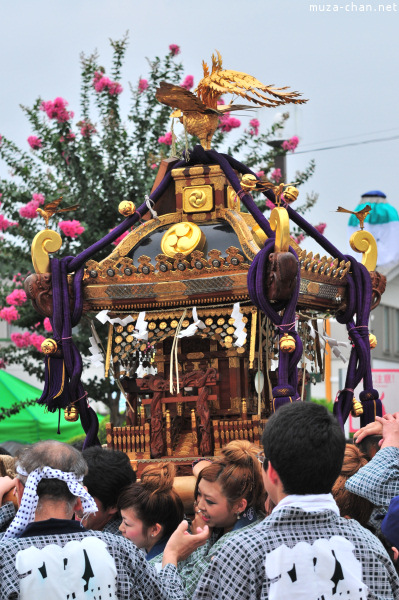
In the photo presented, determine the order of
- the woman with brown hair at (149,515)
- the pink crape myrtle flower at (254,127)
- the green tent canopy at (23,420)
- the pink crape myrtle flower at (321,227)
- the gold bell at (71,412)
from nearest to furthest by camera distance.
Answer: the woman with brown hair at (149,515) < the gold bell at (71,412) < the pink crape myrtle flower at (254,127) < the pink crape myrtle flower at (321,227) < the green tent canopy at (23,420)

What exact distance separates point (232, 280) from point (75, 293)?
1.05m

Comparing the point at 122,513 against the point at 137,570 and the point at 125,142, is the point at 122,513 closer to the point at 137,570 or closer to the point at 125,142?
the point at 137,570

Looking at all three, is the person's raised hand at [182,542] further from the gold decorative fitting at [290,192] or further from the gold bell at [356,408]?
the gold bell at [356,408]

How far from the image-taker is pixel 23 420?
45.3 ft

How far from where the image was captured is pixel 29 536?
3307 millimetres

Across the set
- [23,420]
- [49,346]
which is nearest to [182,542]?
[49,346]

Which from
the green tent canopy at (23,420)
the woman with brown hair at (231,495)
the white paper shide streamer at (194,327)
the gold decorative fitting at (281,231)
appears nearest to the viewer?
the woman with brown hair at (231,495)

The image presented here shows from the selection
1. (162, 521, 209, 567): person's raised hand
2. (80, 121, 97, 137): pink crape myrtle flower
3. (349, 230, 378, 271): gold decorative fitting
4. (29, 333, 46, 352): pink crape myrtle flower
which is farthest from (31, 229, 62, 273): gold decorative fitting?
(80, 121, 97, 137): pink crape myrtle flower

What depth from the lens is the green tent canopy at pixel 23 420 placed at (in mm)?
13562

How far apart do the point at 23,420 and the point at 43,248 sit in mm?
7398

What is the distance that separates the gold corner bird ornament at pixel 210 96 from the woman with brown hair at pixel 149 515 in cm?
318

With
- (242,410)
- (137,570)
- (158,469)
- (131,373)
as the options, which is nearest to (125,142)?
(131,373)

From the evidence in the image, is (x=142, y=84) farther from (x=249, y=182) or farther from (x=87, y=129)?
(x=249, y=182)

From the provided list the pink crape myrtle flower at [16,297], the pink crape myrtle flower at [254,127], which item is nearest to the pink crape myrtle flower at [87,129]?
the pink crape myrtle flower at [254,127]
